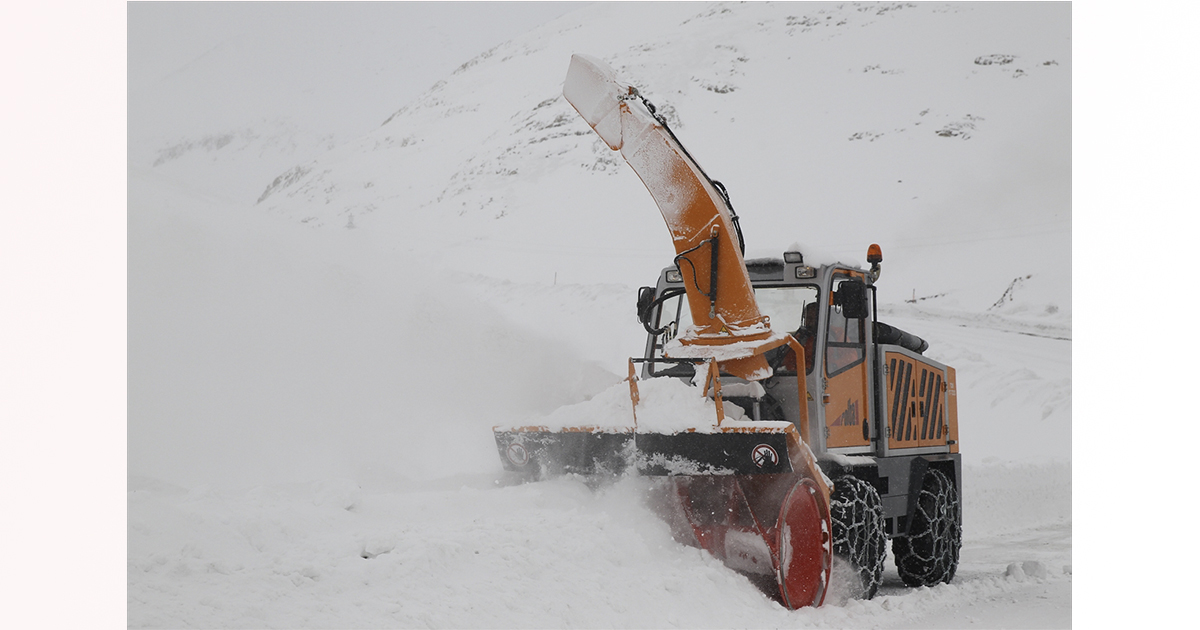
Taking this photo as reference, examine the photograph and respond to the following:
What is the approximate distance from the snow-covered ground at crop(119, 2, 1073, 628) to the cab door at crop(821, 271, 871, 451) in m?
0.66

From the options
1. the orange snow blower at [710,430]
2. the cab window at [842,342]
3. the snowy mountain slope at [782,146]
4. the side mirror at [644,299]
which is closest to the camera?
the orange snow blower at [710,430]

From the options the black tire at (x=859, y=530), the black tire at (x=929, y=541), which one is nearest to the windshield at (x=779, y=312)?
the black tire at (x=859, y=530)

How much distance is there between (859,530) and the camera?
17.9 feet

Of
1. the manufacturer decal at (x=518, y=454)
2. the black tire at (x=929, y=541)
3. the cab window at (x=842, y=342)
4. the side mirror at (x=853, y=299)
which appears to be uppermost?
the side mirror at (x=853, y=299)

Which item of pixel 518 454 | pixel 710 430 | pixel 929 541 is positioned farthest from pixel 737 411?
pixel 929 541

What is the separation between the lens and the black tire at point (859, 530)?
530 centimetres

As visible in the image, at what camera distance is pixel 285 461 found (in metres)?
6.98

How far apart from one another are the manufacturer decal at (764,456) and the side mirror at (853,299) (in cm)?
108

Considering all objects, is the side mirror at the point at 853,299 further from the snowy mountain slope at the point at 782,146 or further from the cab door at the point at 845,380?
the snowy mountain slope at the point at 782,146

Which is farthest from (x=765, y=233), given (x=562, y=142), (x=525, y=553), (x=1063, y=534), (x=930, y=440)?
(x=525, y=553)

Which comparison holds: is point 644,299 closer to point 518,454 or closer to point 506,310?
point 518,454

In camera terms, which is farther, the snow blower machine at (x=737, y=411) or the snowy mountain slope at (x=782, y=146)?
the snowy mountain slope at (x=782, y=146)

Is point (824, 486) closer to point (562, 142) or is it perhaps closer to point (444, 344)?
point (444, 344)

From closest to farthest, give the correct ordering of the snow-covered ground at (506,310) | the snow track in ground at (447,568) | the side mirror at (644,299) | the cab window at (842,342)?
the snow track in ground at (447,568) → the snow-covered ground at (506,310) → the cab window at (842,342) → the side mirror at (644,299)
